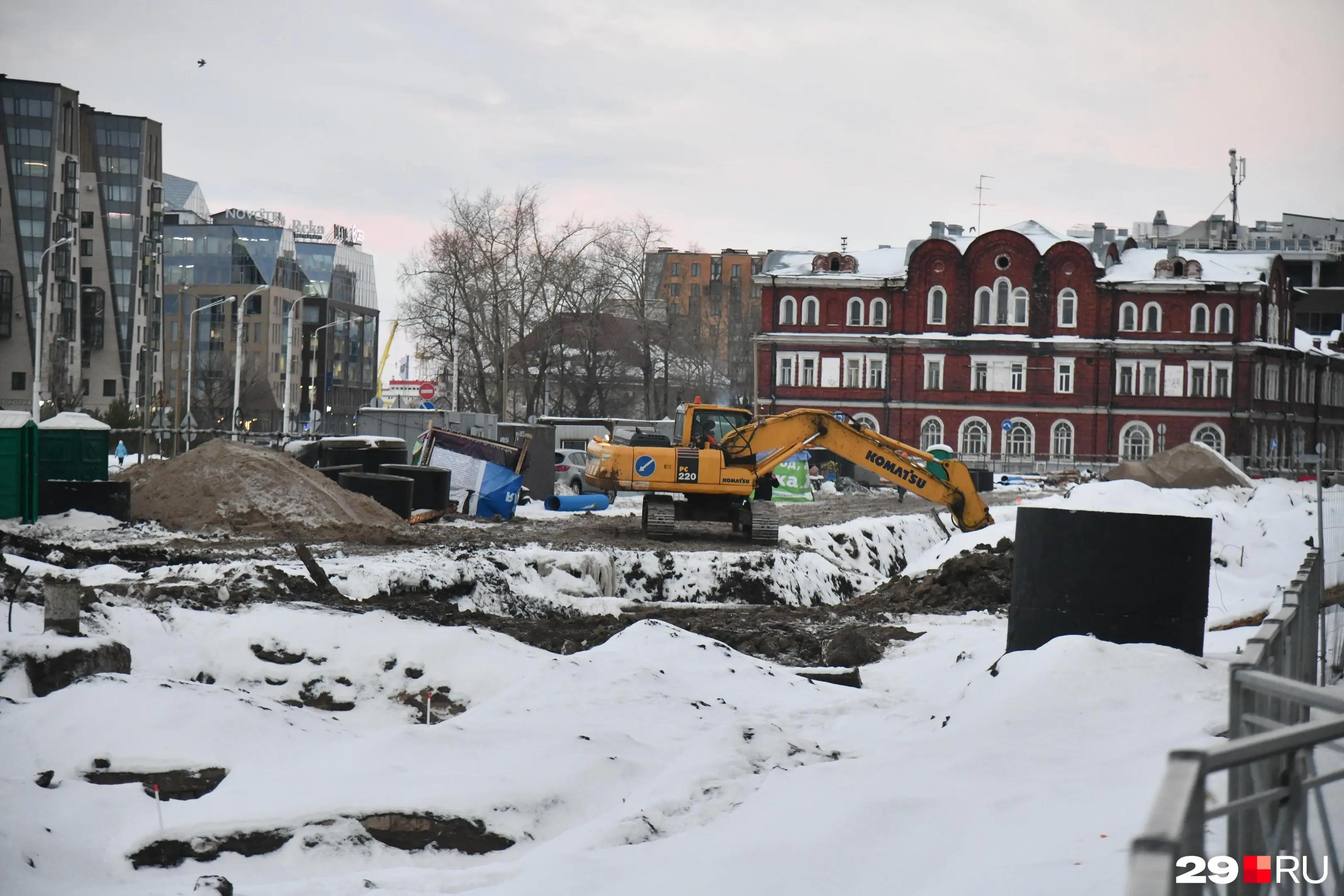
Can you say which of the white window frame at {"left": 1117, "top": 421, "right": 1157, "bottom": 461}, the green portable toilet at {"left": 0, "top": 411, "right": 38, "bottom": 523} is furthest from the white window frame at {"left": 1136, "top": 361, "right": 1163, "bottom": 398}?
the green portable toilet at {"left": 0, "top": 411, "right": 38, "bottom": 523}

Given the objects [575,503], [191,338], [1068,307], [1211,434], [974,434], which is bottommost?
[575,503]

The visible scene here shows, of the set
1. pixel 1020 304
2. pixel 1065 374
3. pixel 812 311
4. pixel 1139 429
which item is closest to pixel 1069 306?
pixel 1020 304

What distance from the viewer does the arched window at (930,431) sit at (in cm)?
6875

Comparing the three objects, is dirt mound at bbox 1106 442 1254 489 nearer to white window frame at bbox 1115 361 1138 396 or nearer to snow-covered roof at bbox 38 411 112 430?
white window frame at bbox 1115 361 1138 396

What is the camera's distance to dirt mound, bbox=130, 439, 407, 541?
2227cm

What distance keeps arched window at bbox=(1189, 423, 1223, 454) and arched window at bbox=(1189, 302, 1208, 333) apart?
186 inches

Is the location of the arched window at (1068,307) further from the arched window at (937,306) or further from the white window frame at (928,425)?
the white window frame at (928,425)

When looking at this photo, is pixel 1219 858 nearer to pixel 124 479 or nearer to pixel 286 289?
pixel 124 479

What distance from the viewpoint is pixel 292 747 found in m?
8.17

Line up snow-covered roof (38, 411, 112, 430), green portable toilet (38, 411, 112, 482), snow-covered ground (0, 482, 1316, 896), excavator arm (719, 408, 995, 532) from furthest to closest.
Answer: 1. excavator arm (719, 408, 995, 532)
2. snow-covered roof (38, 411, 112, 430)
3. green portable toilet (38, 411, 112, 482)
4. snow-covered ground (0, 482, 1316, 896)

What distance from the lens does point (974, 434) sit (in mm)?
68750

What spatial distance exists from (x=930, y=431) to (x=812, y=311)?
8627 millimetres

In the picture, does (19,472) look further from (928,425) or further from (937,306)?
(937,306)

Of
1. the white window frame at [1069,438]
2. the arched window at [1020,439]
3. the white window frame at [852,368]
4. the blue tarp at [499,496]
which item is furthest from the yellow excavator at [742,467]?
the white window frame at [1069,438]
